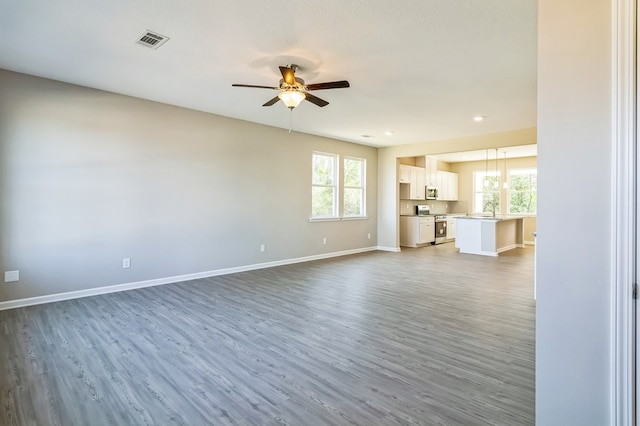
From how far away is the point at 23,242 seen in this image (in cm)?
382

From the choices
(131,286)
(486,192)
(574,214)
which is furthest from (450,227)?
(574,214)

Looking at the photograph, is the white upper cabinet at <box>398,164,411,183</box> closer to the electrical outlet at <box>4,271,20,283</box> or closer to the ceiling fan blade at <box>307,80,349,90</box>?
the ceiling fan blade at <box>307,80,349,90</box>

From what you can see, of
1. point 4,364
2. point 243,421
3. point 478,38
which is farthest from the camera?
point 478,38

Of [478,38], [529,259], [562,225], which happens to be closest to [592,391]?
[562,225]

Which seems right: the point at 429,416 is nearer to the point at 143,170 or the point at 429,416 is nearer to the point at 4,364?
the point at 4,364

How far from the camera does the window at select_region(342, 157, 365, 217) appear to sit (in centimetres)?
793

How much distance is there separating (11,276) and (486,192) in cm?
1188

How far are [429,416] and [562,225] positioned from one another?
130 cm

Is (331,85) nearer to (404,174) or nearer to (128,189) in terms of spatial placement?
(128,189)

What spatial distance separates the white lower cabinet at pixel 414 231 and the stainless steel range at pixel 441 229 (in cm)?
56

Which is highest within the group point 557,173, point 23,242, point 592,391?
point 557,173

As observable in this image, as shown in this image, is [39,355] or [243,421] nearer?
[243,421]

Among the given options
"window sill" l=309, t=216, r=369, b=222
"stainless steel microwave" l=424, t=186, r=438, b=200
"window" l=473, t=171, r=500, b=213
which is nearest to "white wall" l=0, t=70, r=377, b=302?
"window sill" l=309, t=216, r=369, b=222

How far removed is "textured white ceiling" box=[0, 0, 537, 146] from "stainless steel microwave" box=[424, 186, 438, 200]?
4.89m
